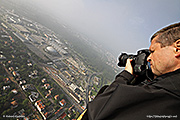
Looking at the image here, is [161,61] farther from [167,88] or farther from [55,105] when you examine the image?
[55,105]

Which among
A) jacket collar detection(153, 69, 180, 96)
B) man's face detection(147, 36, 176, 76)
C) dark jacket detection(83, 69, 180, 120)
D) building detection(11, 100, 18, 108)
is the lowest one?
building detection(11, 100, 18, 108)

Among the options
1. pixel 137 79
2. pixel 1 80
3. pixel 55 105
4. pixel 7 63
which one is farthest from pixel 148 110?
pixel 7 63

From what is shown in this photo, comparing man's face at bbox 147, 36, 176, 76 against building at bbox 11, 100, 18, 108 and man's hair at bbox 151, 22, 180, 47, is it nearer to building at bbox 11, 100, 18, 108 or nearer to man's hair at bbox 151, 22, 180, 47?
man's hair at bbox 151, 22, 180, 47

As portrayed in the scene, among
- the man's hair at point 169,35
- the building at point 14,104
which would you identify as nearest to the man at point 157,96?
the man's hair at point 169,35

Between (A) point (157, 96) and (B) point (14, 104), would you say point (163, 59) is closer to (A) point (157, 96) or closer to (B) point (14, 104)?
(A) point (157, 96)

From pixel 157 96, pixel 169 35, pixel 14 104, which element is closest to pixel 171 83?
pixel 157 96

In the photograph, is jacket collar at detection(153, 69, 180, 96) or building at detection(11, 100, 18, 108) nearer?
jacket collar at detection(153, 69, 180, 96)

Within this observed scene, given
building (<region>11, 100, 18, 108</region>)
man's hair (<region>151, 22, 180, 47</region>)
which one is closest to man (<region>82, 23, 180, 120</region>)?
man's hair (<region>151, 22, 180, 47</region>)
